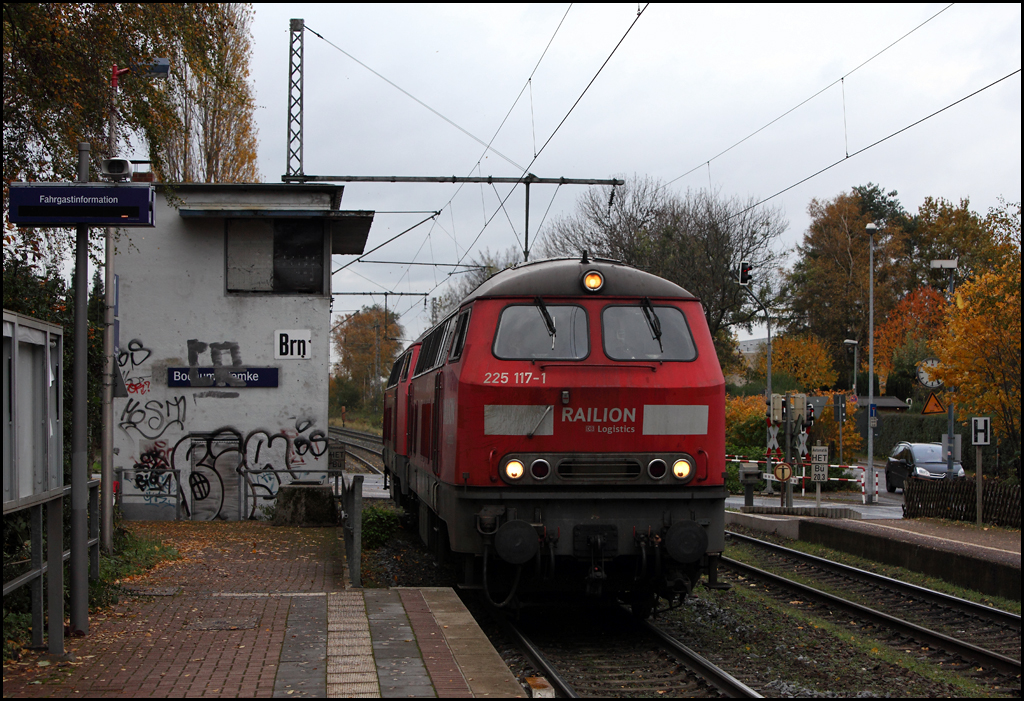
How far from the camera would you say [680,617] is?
9.85m

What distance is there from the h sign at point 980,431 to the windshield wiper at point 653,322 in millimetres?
11277

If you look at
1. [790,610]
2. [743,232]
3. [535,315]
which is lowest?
[790,610]

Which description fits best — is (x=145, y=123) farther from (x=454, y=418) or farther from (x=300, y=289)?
(x=300, y=289)

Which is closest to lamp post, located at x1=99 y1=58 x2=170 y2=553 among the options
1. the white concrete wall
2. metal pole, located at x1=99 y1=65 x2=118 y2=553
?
metal pole, located at x1=99 y1=65 x2=118 y2=553

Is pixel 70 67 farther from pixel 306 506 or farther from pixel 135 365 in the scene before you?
pixel 135 365

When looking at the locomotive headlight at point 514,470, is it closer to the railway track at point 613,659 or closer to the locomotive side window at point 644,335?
the locomotive side window at point 644,335

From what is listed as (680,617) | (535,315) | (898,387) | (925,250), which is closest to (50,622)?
(535,315)

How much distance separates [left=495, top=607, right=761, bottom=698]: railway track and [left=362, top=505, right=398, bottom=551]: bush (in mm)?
5766

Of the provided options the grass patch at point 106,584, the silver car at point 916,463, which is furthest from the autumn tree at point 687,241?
the grass patch at point 106,584

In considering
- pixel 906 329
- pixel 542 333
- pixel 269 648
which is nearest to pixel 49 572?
pixel 269 648

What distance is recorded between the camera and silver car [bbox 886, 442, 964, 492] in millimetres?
30000

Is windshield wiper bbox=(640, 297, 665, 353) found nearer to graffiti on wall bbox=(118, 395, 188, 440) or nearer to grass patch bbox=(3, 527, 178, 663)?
grass patch bbox=(3, 527, 178, 663)

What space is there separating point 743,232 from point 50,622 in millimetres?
35376

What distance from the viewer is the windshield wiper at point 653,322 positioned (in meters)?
8.73
